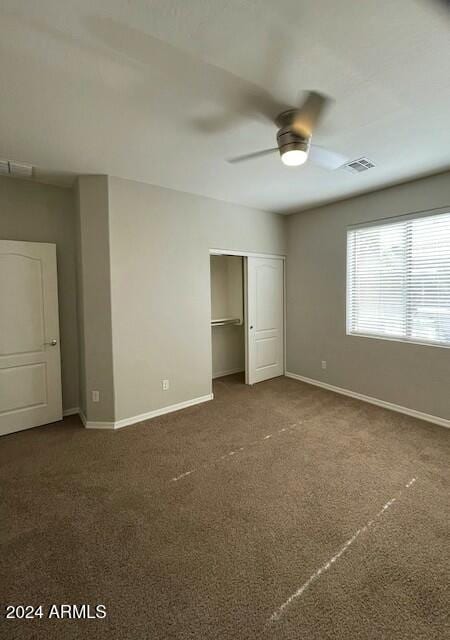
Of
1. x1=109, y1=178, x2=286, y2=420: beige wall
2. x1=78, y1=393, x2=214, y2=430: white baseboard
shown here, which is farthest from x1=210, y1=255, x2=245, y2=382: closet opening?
x1=78, y1=393, x2=214, y2=430: white baseboard

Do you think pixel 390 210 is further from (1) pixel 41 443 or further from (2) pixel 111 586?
(1) pixel 41 443

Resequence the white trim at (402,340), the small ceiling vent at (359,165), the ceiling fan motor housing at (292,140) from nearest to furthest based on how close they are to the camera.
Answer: the ceiling fan motor housing at (292,140)
the small ceiling vent at (359,165)
the white trim at (402,340)

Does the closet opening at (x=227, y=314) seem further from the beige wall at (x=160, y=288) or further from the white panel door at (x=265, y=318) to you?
the beige wall at (x=160, y=288)

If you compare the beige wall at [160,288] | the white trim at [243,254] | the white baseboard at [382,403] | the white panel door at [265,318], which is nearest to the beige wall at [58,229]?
the beige wall at [160,288]

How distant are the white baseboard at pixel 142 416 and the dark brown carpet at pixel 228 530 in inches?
5.2

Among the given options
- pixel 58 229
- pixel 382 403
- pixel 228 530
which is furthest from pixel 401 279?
pixel 58 229

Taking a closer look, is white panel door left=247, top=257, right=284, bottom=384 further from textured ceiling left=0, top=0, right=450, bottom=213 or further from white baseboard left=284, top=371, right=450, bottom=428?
textured ceiling left=0, top=0, right=450, bottom=213

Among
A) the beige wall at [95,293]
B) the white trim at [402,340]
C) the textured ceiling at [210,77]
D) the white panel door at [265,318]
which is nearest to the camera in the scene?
the textured ceiling at [210,77]

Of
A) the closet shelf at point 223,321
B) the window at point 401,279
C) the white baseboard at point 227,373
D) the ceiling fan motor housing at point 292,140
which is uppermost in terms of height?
the ceiling fan motor housing at point 292,140

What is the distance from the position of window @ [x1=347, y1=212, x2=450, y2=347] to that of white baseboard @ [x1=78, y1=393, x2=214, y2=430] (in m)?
2.34

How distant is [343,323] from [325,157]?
8.52 ft

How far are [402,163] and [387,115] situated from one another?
99cm

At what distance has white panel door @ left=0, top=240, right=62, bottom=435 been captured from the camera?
312cm

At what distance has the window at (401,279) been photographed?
3221mm
